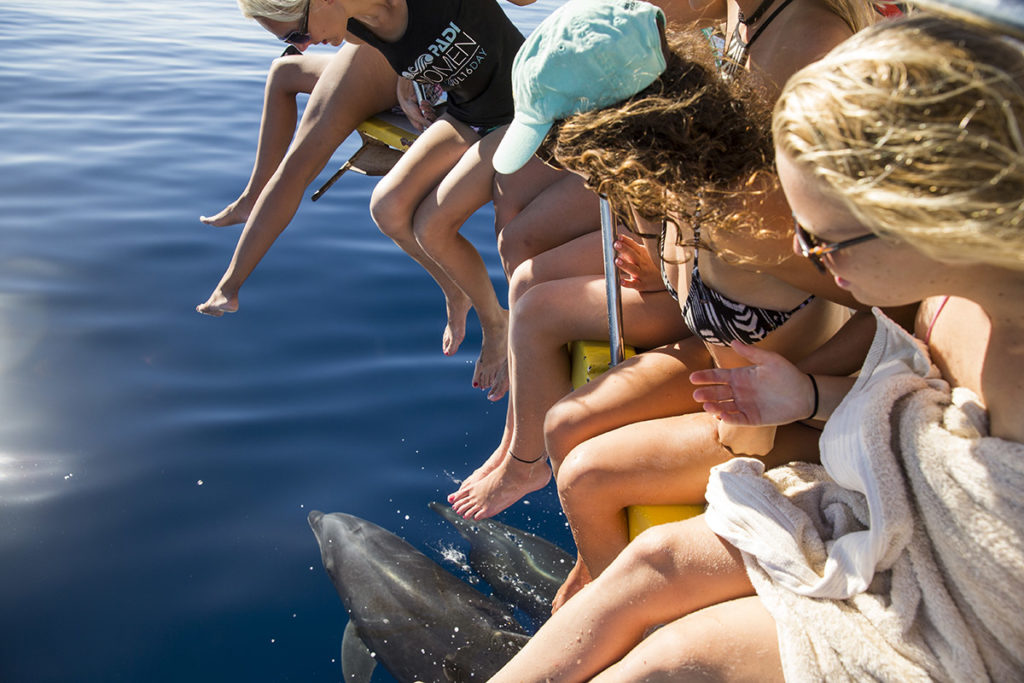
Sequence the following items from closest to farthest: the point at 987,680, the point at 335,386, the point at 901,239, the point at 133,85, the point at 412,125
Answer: the point at 901,239 → the point at 987,680 → the point at 412,125 → the point at 335,386 → the point at 133,85

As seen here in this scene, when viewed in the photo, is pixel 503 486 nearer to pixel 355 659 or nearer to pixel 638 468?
pixel 355 659

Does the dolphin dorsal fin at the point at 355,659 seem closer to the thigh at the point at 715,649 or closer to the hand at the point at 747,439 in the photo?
the thigh at the point at 715,649

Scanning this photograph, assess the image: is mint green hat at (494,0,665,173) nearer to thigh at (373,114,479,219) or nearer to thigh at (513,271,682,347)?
thigh at (513,271,682,347)

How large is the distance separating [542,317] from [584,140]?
97 centimetres

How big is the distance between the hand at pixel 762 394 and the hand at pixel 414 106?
8.09 feet

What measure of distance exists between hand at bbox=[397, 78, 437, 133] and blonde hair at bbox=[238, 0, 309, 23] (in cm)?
76

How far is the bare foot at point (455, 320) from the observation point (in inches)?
166

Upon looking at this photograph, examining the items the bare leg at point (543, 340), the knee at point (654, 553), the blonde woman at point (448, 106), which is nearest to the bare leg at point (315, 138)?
the blonde woman at point (448, 106)

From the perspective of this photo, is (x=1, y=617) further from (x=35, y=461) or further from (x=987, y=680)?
(x=987, y=680)

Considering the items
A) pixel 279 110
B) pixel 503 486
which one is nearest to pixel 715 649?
pixel 503 486

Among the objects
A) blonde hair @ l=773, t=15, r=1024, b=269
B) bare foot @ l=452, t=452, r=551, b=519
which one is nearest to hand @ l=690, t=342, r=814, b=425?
blonde hair @ l=773, t=15, r=1024, b=269

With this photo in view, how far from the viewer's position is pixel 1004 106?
3.85ft

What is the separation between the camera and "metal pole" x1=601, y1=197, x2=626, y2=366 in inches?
94.0

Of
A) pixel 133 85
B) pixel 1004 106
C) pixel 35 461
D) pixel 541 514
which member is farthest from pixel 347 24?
pixel 133 85
